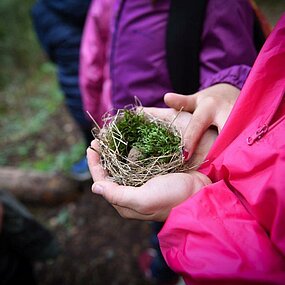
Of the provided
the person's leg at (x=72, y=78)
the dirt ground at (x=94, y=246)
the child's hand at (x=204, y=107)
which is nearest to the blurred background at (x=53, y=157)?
the dirt ground at (x=94, y=246)

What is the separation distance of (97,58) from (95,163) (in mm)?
1166

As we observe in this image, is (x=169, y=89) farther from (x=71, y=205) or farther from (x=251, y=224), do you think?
(x=71, y=205)

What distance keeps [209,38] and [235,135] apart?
664mm

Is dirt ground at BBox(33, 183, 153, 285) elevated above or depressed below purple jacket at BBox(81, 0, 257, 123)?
below

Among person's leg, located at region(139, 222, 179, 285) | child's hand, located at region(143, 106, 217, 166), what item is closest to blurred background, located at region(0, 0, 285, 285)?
person's leg, located at region(139, 222, 179, 285)

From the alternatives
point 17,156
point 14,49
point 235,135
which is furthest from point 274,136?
point 14,49

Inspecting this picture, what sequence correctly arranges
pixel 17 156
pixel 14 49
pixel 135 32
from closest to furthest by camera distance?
1. pixel 135 32
2. pixel 17 156
3. pixel 14 49

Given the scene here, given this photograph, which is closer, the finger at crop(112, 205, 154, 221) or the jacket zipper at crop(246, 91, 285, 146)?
the jacket zipper at crop(246, 91, 285, 146)

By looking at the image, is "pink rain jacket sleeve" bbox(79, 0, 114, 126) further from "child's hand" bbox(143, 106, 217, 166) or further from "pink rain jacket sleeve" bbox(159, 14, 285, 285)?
"pink rain jacket sleeve" bbox(159, 14, 285, 285)

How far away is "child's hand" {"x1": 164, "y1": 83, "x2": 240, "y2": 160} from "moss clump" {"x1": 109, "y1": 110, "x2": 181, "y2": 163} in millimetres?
85

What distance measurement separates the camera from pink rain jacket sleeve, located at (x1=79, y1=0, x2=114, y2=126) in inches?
87.0

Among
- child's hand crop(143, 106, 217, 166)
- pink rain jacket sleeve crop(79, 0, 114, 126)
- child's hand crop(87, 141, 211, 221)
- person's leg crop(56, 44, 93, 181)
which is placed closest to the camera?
child's hand crop(87, 141, 211, 221)

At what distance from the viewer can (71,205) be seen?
12.5 ft

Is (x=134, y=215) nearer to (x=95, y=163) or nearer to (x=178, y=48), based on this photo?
(x=95, y=163)
